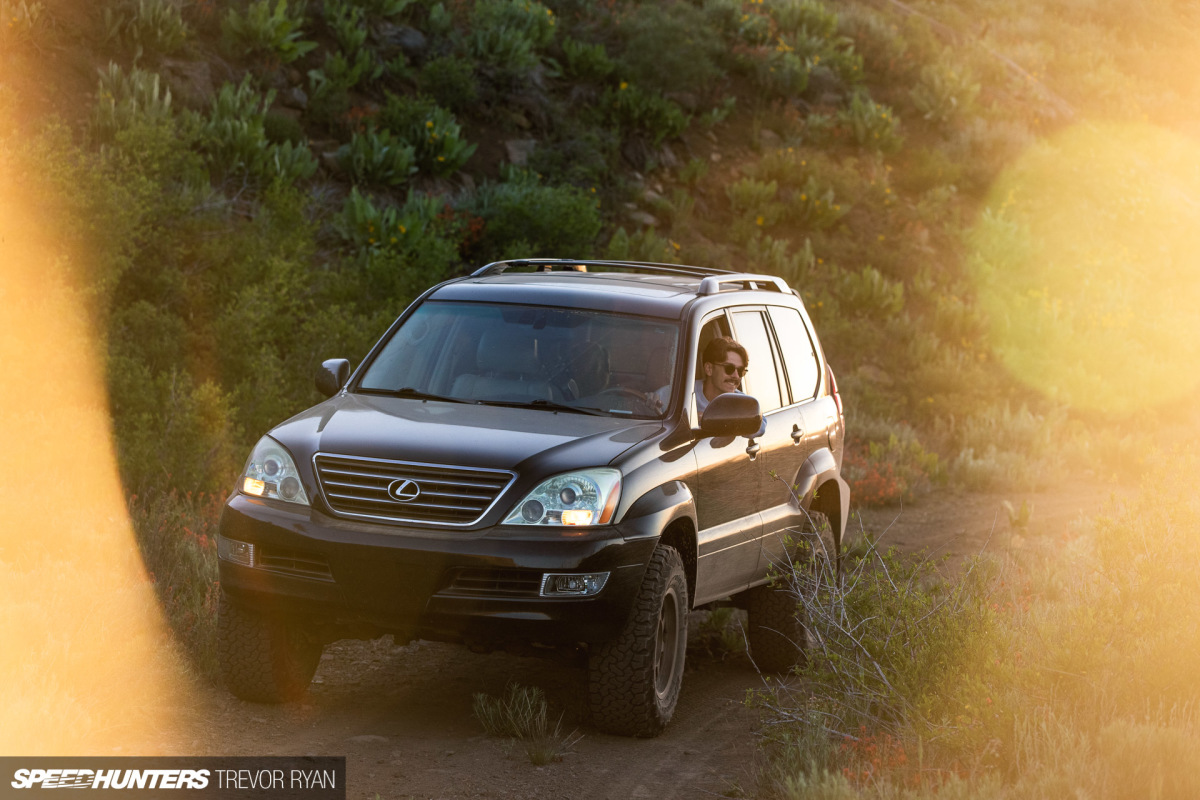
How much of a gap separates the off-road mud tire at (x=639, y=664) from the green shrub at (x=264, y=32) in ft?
49.2

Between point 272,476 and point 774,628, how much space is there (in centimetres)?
319

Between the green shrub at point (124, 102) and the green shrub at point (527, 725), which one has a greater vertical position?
the green shrub at point (124, 102)

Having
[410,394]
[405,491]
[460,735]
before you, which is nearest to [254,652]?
[460,735]

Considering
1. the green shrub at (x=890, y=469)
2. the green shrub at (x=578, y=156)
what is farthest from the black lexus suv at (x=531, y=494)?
the green shrub at (x=578, y=156)

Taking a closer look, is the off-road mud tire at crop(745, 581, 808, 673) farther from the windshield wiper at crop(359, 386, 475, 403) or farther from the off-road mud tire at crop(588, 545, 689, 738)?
the windshield wiper at crop(359, 386, 475, 403)

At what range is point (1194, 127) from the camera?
34500 mm

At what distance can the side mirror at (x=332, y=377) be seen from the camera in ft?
22.6

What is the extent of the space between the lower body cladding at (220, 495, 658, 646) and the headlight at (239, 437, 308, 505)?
8cm

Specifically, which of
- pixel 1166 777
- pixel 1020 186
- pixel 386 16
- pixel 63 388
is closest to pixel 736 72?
pixel 1020 186

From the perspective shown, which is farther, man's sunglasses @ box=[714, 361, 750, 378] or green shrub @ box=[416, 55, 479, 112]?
green shrub @ box=[416, 55, 479, 112]

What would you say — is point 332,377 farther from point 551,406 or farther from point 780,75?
point 780,75

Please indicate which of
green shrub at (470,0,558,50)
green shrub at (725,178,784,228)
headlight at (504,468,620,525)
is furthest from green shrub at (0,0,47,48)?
headlight at (504,468,620,525)

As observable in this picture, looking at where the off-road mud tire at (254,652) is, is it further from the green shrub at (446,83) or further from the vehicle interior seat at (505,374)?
the green shrub at (446,83)

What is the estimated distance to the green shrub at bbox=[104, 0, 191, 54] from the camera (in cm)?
1756
